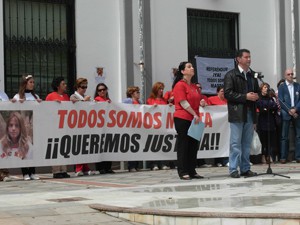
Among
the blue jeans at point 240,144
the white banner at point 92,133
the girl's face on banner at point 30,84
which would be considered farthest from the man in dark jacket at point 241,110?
the girl's face on banner at point 30,84

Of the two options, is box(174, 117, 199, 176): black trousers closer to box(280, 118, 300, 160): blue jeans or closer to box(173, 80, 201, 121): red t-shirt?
box(173, 80, 201, 121): red t-shirt

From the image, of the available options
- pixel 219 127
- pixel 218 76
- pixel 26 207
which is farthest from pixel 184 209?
pixel 218 76

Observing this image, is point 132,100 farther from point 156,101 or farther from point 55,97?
point 55,97

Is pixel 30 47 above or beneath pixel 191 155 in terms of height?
above

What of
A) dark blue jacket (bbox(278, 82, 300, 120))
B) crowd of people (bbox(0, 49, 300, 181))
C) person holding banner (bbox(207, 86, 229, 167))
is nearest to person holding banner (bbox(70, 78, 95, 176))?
crowd of people (bbox(0, 49, 300, 181))

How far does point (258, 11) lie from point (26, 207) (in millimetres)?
12471

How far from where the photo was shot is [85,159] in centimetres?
1256

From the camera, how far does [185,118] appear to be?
10.8 meters

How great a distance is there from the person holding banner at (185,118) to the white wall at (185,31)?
5343 millimetres

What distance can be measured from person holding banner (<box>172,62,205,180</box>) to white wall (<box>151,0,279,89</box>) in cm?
534

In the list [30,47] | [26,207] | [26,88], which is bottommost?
[26,207]

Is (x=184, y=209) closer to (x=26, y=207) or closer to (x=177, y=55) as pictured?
(x=26, y=207)

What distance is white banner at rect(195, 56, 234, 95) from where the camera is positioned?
17.1 m

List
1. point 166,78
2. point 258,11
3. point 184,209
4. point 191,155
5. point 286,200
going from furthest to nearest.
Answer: point 258,11, point 166,78, point 191,155, point 286,200, point 184,209
